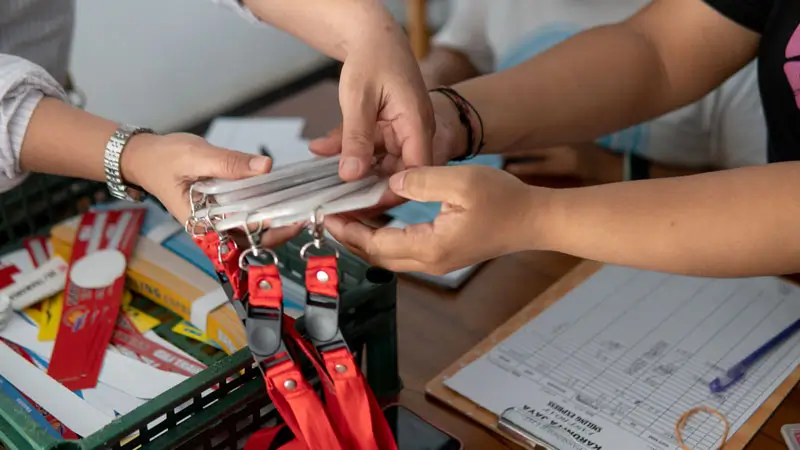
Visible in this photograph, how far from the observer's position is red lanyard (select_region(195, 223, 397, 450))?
521 mm

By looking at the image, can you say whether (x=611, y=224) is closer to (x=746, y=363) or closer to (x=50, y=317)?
(x=746, y=363)

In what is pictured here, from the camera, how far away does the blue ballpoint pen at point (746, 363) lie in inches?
26.7

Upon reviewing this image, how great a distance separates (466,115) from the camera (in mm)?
788

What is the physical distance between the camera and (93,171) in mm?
675

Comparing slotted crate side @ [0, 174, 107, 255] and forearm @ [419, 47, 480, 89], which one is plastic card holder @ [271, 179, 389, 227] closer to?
slotted crate side @ [0, 174, 107, 255]

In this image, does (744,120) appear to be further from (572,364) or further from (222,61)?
(222,61)

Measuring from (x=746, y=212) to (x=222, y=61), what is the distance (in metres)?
1.39

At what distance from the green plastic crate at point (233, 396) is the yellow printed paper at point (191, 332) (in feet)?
0.30

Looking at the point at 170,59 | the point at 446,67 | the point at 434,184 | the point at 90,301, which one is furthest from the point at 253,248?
the point at 170,59

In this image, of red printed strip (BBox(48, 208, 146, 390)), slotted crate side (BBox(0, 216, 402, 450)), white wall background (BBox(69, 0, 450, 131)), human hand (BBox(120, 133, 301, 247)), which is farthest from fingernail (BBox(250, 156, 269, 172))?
white wall background (BBox(69, 0, 450, 131))

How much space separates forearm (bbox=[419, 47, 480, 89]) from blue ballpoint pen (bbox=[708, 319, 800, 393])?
0.58 meters

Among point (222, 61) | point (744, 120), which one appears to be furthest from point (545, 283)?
point (222, 61)

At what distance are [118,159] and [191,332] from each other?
0.16 meters

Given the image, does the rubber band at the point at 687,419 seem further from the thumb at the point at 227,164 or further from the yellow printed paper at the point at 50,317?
the yellow printed paper at the point at 50,317
